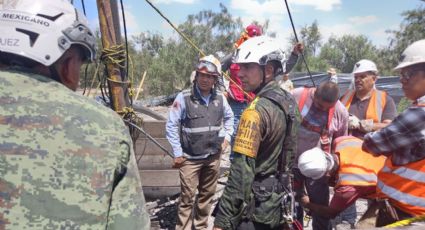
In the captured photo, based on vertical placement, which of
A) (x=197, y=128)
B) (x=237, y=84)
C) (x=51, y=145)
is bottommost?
(x=197, y=128)

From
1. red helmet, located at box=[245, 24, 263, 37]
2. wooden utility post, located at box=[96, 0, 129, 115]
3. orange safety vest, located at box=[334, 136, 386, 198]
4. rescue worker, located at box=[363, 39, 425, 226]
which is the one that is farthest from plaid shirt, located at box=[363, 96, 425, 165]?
red helmet, located at box=[245, 24, 263, 37]

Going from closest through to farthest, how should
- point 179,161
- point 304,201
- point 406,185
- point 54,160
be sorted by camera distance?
point 54,160 → point 406,185 → point 304,201 → point 179,161

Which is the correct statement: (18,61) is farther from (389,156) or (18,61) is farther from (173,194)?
(173,194)

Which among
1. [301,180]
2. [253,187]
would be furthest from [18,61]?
[301,180]

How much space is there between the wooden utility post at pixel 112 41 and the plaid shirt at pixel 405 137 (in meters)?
2.33

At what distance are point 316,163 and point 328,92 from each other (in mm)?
1252

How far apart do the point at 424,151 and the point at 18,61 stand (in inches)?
86.1

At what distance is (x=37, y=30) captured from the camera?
1360 millimetres

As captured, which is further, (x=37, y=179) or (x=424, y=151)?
(x=424, y=151)

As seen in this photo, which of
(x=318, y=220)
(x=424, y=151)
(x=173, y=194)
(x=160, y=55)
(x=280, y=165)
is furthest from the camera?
(x=160, y=55)

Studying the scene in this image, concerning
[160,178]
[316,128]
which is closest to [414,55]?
[316,128]

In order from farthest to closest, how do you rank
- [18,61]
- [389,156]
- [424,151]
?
[389,156] < [424,151] < [18,61]

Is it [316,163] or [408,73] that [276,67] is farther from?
[408,73]

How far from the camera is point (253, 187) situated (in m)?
2.74
